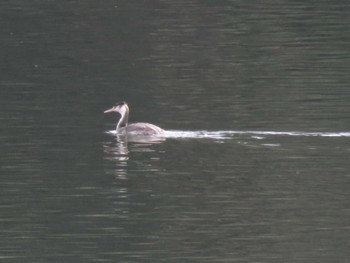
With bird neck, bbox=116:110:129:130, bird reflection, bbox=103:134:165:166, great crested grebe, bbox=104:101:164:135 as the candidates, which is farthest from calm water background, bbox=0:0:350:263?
bird neck, bbox=116:110:129:130

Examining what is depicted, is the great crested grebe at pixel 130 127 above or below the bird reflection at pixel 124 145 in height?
above

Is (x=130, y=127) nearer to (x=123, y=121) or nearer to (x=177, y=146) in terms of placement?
(x=123, y=121)

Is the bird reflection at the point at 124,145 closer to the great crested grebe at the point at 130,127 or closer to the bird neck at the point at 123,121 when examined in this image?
the great crested grebe at the point at 130,127

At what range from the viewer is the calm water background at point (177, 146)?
16344mm

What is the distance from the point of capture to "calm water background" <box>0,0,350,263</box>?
53.6 feet

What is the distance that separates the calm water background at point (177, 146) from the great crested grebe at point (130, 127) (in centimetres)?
30

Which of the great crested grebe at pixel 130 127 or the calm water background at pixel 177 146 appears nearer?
the calm water background at pixel 177 146

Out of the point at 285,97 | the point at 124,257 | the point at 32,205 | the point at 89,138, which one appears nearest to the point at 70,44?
the point at 285,97

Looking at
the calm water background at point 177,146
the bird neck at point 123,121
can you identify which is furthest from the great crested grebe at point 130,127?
the calm water background at point 177,146

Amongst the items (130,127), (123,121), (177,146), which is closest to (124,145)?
(130,127)

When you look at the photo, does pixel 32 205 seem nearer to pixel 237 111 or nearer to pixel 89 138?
pixel 89 138

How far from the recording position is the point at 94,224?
675 inches

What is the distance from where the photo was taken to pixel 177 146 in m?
22.3

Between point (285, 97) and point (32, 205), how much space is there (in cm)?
993
